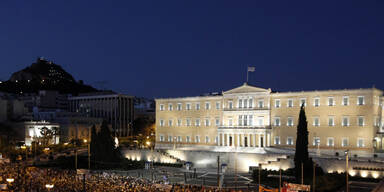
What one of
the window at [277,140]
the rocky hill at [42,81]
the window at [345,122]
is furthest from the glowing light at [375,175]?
the rocky hill at [42,81]

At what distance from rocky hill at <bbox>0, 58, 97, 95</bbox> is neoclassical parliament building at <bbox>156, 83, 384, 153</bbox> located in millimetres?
85408

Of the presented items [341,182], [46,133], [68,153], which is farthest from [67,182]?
[46,133]

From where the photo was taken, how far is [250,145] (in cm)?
6044

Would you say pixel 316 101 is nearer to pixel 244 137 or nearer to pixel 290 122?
pixel 290 122

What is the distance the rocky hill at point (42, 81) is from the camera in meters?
148

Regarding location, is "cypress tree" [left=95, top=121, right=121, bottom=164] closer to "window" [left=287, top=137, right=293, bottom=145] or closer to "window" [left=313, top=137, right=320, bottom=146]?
"window" [left=287, top=137, right=293, bottom=145]

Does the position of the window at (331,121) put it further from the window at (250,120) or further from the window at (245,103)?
the window at (245,103)

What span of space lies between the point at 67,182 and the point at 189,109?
3828 cm

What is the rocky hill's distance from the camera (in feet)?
486

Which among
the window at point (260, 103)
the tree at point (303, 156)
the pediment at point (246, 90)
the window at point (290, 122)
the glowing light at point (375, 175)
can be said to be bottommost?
the glowing light at point (375, 175)

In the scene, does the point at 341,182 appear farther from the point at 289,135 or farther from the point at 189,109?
the point at 189,109

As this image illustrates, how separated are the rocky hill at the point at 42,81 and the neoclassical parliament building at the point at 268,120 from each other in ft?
280

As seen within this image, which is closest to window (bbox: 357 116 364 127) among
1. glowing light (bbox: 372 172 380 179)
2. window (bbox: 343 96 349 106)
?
window (bbox: 343 96 349 106)

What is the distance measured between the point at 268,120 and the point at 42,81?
367 feet
